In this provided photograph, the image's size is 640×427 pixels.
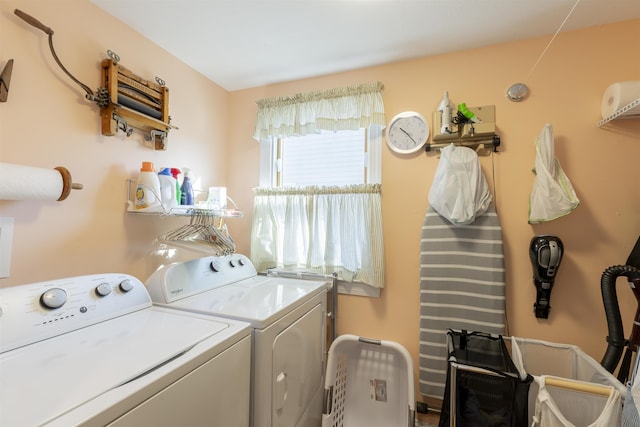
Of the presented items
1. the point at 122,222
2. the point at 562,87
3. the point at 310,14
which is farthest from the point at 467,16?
Result: the point at 122,222

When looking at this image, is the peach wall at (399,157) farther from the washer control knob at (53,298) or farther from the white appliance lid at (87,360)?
the white appliance lid at (87,360)

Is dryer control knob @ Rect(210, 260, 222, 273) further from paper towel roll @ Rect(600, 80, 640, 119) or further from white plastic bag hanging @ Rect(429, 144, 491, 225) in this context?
paper towel roll @ Rect(600, 80, 640, 119)

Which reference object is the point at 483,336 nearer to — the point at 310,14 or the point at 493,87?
the point at 493,87

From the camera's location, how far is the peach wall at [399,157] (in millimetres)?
1222

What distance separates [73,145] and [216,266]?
3.04 ft

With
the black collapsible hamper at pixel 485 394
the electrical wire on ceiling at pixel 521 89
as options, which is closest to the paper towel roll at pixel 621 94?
the electrical wire on ceiling at pixel 521 89

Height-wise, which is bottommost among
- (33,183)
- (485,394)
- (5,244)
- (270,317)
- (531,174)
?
(485,394)

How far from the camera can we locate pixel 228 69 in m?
2.08

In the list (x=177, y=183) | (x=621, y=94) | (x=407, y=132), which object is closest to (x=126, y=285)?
(x=177, y=183)

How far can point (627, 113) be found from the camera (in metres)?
1.45

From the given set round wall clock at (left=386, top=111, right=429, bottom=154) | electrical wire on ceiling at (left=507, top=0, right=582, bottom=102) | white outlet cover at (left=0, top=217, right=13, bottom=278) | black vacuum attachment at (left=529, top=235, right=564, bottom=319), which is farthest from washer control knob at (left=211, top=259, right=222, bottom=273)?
electrical wire on ceiling at (left=507, top=0, right=582, bottom=102)

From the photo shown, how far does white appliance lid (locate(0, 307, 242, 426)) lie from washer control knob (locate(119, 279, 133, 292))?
4.7 inches

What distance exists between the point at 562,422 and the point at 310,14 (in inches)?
88.6

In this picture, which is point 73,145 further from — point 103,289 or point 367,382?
point 367,382
